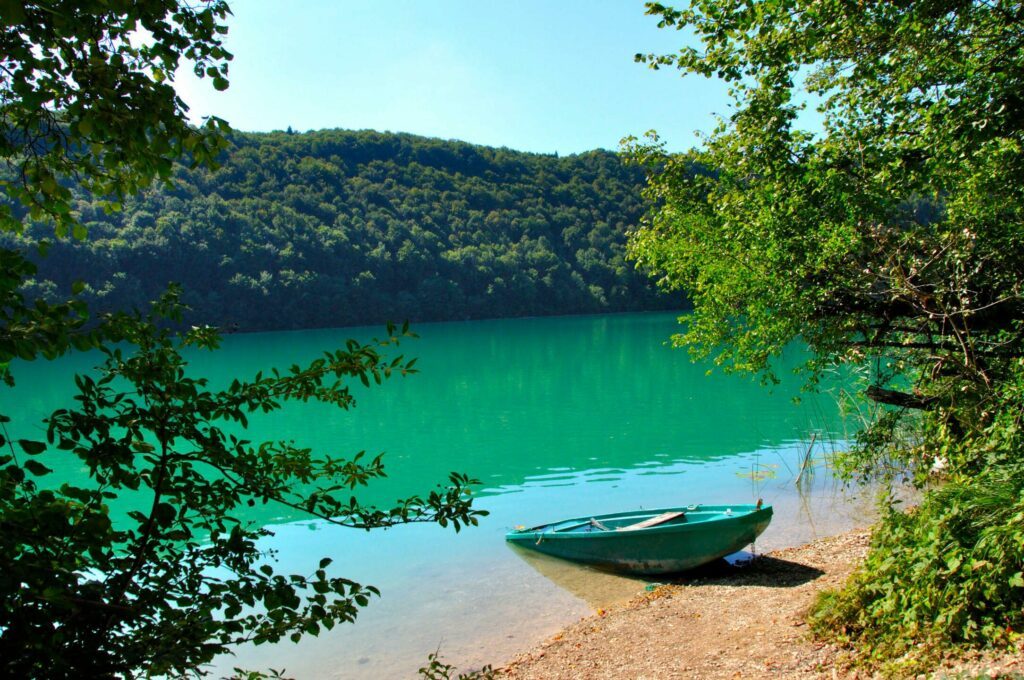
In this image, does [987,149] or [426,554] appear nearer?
[987,149]

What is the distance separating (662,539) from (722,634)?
2.35m

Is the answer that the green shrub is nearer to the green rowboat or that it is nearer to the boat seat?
the green rowboat

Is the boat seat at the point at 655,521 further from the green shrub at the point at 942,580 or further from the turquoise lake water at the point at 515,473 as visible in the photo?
the green shrub at the point at 942,580

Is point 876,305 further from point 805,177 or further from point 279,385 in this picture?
point 279,385

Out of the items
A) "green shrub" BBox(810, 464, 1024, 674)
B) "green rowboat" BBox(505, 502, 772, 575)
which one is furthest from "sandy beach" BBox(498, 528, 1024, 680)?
"green rowboat" BBox(505, 502, 772, 575)

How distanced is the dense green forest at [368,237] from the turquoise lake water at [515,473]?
94.7 ft

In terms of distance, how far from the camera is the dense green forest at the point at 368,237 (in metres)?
71.6

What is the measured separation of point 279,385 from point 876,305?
215 inches

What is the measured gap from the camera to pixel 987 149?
5.54 meters

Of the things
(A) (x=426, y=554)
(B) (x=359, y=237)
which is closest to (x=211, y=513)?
(A) (x=426, y=554)

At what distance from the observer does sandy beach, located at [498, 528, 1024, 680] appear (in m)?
6.18

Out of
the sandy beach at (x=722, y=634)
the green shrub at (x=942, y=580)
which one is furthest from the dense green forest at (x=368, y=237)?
the green shrub at (x=942, y=580)

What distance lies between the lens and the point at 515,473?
1725 centimetres

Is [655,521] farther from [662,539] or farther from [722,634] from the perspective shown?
[722,634]
